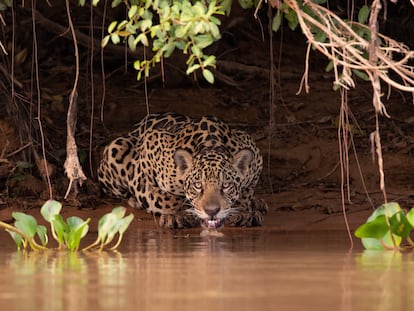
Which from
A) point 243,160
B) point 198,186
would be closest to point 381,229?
point 198,186

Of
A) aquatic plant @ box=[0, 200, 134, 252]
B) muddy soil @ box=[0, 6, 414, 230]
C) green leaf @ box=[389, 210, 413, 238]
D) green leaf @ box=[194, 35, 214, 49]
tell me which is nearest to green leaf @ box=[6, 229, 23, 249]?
aquatic plant @ box=[0, 200, 134, 252]

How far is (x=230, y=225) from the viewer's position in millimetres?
9703

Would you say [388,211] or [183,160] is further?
[183,160]

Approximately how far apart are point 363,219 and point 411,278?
4204 mm

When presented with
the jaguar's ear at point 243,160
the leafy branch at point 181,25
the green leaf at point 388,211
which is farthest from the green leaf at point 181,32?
the jaguar's ear at point 243,160

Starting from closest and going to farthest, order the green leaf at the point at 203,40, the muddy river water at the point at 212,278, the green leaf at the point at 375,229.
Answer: the muddy river water at the point at 212,278, the green leaf at the point at 203,40, the green leaf at the point at 375,229

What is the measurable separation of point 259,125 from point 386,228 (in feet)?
17.6

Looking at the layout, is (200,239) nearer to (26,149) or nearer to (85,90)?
(26,149)

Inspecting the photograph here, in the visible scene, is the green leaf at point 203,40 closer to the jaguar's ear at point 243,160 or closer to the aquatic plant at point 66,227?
the aquatic plant at point 66,227

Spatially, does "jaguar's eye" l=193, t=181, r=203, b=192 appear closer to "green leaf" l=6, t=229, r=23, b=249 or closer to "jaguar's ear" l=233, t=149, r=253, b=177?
"jaguar's ear" l=233, t=149, r=253, b=177

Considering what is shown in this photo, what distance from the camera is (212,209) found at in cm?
922

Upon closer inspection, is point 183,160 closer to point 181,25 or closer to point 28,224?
point 28,224

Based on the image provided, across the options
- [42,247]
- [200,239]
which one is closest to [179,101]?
[200,239]

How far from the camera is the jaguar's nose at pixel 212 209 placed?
30.2 feet
